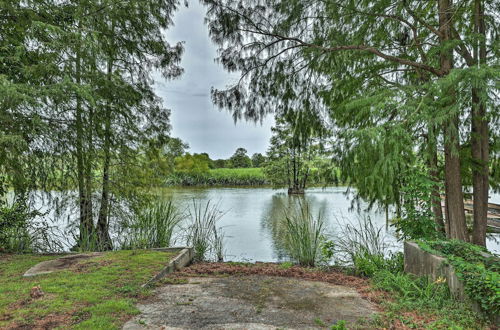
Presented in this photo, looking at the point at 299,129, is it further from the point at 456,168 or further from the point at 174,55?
the point at 174,55

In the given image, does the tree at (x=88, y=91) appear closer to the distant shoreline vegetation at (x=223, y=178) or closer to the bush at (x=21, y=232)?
the bush at (x=21, y=232)

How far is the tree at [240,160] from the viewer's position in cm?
4622

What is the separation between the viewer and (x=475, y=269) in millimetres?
2338

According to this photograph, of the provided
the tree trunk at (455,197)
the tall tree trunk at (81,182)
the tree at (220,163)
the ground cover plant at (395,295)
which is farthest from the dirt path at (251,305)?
the tree at (220,163)

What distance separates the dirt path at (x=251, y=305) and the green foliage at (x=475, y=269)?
73 cm

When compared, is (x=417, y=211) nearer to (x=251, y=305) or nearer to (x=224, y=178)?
(x=251, y=305)

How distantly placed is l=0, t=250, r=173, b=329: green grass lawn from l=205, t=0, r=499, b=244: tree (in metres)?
2.37

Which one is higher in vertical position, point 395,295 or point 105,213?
point 105,213

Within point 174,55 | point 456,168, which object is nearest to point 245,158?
point 174,55

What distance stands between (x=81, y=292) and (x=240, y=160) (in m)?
44.0

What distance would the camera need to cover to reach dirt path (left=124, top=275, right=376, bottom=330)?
6.97 feet

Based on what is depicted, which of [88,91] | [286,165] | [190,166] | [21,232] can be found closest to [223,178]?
[190,166]

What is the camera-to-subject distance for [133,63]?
5.92 metres

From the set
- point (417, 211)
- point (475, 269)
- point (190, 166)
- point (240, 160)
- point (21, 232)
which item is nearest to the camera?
point (475, 269)
